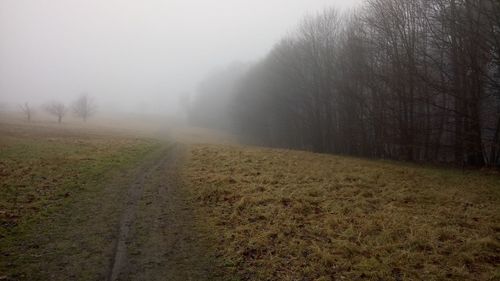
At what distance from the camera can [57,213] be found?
11141mm

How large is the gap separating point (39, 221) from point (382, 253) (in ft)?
33.4

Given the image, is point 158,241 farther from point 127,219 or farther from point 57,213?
point 57,213

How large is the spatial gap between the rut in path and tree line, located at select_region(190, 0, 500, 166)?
18194mm

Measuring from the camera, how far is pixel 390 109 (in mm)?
27641

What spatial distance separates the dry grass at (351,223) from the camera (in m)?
7.46

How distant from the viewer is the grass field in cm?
771

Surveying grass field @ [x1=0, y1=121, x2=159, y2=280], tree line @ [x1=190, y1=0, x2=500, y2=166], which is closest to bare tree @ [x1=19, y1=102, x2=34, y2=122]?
tree line @ [x1=190, y1=0, x2=500, y2=166]

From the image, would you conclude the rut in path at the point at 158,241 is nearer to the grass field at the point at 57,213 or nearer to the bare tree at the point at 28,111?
the grass field at the point at 57,213

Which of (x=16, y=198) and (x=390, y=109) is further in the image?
(x=390, y=109)

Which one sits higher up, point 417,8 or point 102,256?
point 417,8

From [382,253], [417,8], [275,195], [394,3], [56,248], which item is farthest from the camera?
[394,3]

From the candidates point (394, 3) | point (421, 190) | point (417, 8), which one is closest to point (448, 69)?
point (417, 8)

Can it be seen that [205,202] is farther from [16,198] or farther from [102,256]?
[16,198]

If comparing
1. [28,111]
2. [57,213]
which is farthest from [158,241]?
[28,111]
